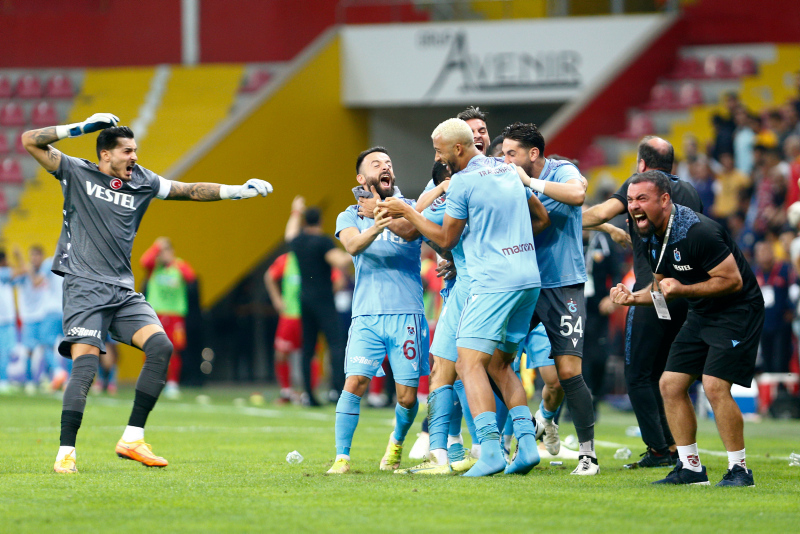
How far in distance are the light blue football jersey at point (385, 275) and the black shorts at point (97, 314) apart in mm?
1525

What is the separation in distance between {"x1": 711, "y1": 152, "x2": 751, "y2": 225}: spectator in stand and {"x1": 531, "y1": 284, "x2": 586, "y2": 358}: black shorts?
10.7 meters

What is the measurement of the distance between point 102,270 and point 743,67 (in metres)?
17.5

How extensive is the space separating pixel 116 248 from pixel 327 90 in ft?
52.3

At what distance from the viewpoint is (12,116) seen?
25.1 m

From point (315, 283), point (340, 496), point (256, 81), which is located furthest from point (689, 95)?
point (340, 496)

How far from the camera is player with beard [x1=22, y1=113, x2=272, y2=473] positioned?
7.48 m

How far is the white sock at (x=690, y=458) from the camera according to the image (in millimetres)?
6879

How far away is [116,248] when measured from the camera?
7.77 metres

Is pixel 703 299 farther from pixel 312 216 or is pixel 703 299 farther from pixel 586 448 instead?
pixel 312 216

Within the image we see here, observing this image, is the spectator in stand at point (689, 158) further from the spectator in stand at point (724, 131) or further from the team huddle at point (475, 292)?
the team huddle at point (475, 292)

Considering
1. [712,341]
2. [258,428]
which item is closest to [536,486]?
[712,341]

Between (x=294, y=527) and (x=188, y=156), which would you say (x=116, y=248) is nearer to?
(x=294, y=527)

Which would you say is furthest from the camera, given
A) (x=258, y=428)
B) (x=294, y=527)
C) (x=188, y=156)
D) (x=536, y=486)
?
(x=188, y=156)

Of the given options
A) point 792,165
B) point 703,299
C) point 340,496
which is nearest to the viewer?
point 340,496
